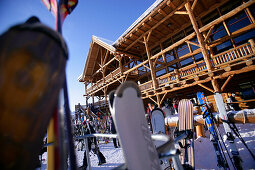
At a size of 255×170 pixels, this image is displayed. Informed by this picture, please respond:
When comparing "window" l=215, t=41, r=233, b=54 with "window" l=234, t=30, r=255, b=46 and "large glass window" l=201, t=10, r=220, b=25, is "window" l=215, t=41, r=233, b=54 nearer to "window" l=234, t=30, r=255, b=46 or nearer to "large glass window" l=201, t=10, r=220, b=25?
"window" l=234, t=30, r=255, b=46

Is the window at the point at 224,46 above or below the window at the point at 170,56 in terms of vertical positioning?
below

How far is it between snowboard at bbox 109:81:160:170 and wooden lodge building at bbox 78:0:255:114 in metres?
5.89

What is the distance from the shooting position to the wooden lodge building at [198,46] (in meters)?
5.62

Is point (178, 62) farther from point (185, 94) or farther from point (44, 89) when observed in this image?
point (44, 89)

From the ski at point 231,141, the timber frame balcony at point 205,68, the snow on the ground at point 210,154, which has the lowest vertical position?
the snow on the ground at point 210,154

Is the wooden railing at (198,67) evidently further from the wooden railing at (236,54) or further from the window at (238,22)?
the window at (238,22)

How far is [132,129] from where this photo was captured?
791 mm

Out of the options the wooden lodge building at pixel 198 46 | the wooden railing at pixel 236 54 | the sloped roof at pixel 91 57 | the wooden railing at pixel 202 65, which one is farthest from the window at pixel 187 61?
the sloped roof at pixel 91 57

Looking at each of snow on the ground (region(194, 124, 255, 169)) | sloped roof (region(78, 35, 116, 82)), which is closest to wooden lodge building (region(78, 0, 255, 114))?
snow on the ground (region(194, 124, 255, 169))

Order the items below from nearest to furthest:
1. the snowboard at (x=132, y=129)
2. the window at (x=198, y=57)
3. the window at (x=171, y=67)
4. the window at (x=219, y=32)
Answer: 1. the snowboard at (x=132, y=129)
2. the window at (x=219, y=32)
3. the window at (x=198, y=57)
4. the window at (x=171, y=67)

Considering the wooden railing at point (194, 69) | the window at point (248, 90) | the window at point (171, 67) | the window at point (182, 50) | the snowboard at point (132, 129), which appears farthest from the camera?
the window at point (171, 67)

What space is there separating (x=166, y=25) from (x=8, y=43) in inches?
415

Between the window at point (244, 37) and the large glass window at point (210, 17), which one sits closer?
the window at point (244, 37)

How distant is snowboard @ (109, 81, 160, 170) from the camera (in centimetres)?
72
